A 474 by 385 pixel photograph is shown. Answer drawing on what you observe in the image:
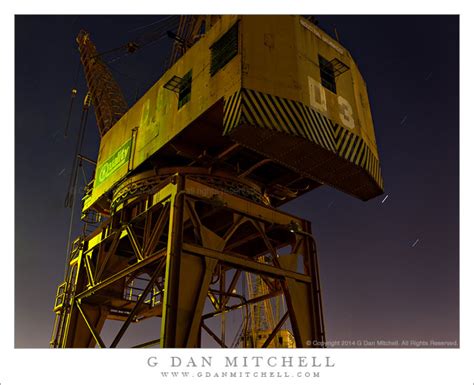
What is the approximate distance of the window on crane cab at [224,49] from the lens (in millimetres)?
13920

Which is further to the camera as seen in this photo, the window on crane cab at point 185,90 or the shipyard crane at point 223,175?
the window on crane cab at point 185,90

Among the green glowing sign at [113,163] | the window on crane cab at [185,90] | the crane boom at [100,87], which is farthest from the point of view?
the crane boom at [100,87]

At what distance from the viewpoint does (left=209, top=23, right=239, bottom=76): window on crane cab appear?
45.7 feet

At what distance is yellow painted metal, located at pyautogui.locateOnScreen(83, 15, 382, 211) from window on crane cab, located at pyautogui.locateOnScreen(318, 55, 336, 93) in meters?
0.21

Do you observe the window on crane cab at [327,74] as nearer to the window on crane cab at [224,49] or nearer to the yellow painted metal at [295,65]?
the yellow painted metal at [295,65]

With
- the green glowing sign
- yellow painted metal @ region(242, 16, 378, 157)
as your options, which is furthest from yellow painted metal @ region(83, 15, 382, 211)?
the green glowing sign

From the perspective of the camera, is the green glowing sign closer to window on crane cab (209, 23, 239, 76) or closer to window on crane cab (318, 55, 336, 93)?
window on crane cab (209, 23, 239, 76)

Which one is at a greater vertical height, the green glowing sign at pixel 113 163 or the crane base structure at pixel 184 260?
the green glowing sign at pixel 113 163

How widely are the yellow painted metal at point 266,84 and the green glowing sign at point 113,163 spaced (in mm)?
125

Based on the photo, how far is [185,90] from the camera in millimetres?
15781

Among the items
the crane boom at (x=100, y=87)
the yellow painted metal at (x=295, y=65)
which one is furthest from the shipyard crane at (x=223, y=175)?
the crane boom at (x=100, y=87)

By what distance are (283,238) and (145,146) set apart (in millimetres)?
6086
